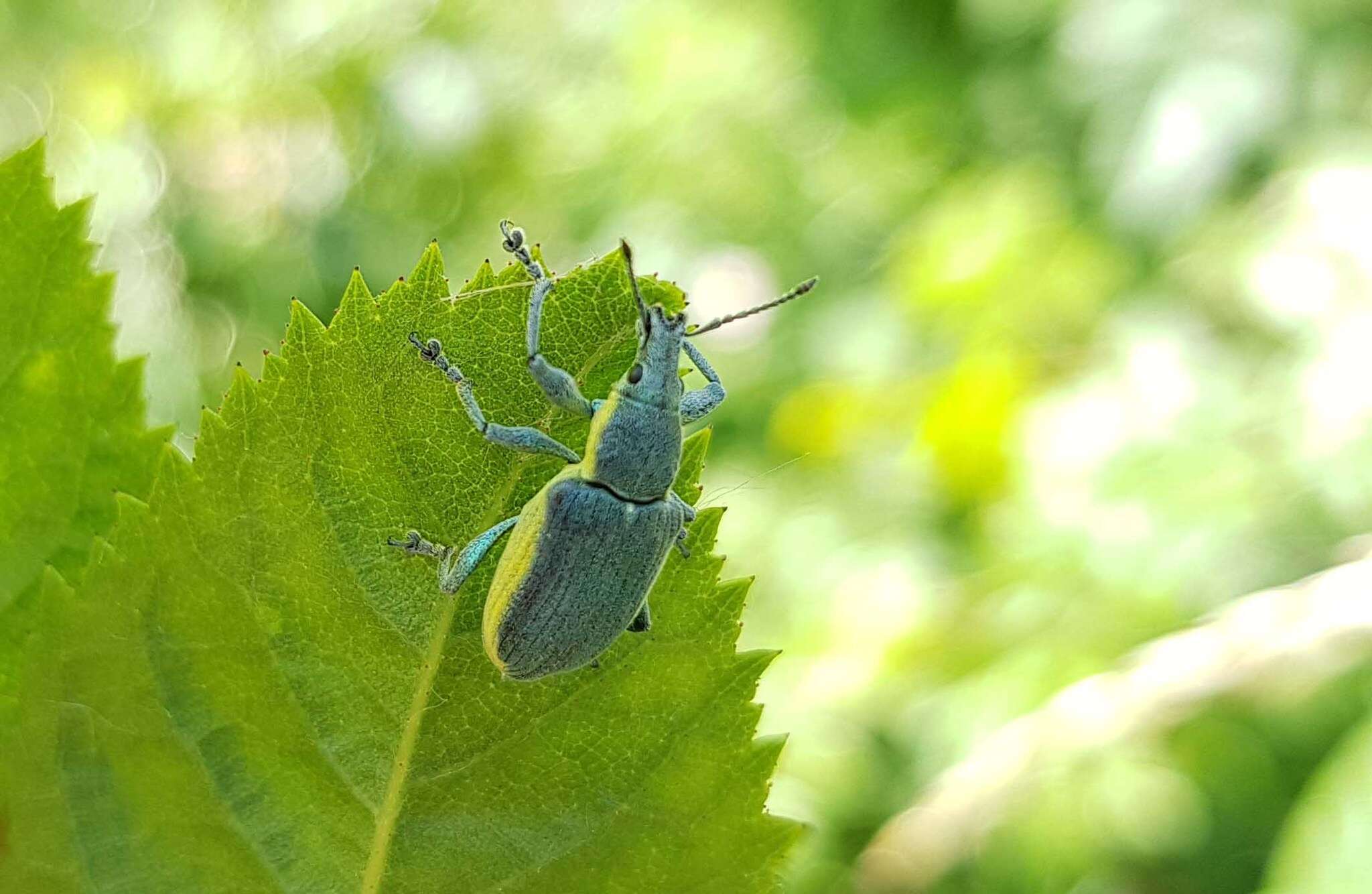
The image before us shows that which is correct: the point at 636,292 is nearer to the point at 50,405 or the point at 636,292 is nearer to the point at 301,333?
the point at 301,333

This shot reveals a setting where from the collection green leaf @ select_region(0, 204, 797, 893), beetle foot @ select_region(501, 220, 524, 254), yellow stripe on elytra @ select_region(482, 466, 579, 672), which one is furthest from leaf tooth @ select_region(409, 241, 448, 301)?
beetle foot @ select_region(501, 220, 524, 254)

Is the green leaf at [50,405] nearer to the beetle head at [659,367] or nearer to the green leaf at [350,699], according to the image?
the green leaf at [350,699]

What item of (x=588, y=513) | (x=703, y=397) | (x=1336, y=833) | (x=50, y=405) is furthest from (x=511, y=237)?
(x=1336, y=833)

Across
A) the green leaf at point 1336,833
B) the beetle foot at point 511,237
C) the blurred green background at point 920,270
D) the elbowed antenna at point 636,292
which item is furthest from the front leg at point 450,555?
the green leaf at point 1336,833

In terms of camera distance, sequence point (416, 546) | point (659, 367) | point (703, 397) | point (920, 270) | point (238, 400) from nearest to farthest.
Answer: point (238, 400), point (416, 546), point (659, 367), point (703, 397), point (920, 270)

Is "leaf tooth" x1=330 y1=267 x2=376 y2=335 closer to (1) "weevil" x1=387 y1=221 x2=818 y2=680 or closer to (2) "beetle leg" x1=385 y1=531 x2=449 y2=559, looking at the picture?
(1) "weevil" x1=387 y1=221 x2=818 y2=680

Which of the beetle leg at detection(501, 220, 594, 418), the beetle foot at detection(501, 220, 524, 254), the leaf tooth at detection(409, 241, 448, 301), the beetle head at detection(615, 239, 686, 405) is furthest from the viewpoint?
the beetle foot at detection(501, 220, 524, 254)
